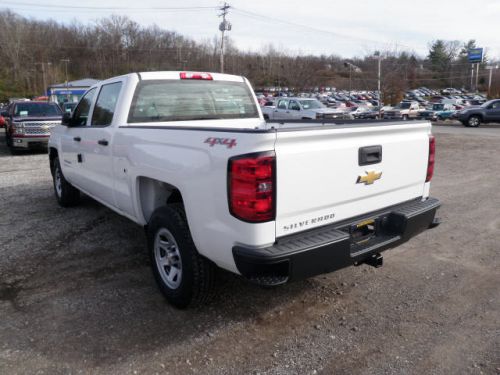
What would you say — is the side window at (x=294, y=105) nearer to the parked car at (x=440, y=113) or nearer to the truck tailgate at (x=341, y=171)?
the parked car at (x=440, y=113)

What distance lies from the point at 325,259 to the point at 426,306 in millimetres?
1309

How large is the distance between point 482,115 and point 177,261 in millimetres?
27552

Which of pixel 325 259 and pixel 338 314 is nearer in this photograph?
pixel 325 259

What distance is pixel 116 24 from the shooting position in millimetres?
97500

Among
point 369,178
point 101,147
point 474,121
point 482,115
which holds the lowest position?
point 474,121

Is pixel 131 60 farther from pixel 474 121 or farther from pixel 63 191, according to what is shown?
pixel 63 191

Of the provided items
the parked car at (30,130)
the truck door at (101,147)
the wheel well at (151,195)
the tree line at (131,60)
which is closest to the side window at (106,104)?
the truck door at (101,147)

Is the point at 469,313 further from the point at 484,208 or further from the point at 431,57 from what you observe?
the point at 431,57

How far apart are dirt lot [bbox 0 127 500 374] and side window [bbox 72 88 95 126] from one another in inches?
57.5

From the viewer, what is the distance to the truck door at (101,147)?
426cm

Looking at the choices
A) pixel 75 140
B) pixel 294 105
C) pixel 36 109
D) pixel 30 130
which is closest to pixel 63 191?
pixel 75 140

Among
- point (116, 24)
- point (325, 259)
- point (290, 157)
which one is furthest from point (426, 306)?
point (116, 24)

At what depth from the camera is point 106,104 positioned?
4602mm

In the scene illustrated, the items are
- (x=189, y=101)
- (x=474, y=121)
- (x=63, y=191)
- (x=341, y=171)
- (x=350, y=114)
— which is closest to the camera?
(x=341, y=171)
